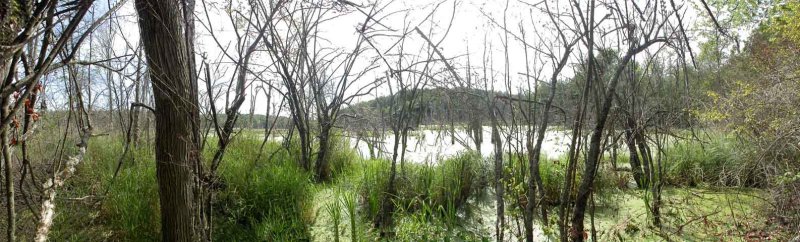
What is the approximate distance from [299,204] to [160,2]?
2.02m

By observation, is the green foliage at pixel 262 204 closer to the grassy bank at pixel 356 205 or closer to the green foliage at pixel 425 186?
the grassy bank at pixel 356 205

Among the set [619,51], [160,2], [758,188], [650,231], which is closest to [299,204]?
[160,2]

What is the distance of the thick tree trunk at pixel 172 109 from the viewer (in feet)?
6.64

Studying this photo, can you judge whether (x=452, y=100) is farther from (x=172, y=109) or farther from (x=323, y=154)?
(x=172, y=109)

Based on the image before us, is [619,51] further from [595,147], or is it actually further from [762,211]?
[762,211]

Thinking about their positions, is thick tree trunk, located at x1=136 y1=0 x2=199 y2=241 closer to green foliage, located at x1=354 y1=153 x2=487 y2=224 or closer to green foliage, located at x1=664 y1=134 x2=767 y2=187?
green foliage, located at x1=354 y1=153 x2=487 y2=224

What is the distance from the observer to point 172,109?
2.10 meters

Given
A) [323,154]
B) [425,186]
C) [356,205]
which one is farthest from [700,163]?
[323,154]

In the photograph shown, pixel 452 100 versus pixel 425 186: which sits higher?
pixel 452 100

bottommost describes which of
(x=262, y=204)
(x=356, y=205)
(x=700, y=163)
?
(x=356, y=205)

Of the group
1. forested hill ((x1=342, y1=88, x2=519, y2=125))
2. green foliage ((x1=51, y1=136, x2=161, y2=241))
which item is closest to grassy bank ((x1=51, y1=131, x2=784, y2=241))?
green foliage ((x1=51, y1=136, x2=161, y2=241))

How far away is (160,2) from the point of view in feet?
6.53

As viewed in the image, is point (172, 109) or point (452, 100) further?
point (452, 100)

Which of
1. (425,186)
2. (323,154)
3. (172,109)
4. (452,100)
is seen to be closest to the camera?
(172,109)
